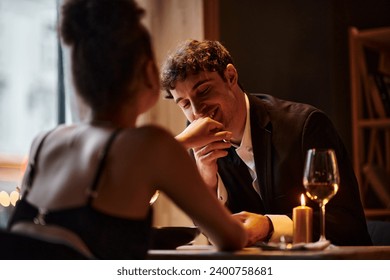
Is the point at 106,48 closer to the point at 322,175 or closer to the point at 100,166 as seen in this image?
the point at 100,166

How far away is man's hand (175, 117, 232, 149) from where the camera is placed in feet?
7.28

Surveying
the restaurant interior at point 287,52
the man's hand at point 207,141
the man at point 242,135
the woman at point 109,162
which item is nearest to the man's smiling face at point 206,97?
the man at point 242,135

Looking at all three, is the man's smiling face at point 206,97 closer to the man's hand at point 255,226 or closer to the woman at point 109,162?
the man's hand at point 255,226

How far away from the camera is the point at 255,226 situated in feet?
6.33

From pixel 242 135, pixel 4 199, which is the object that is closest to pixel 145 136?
pixel 242 135

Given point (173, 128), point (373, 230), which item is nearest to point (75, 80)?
point (373, 230)

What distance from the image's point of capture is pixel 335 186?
1803mm

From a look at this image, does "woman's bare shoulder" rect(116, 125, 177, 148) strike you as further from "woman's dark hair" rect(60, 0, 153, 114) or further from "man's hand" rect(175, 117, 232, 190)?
"man's hand" rect(175, 117, 232, 190)

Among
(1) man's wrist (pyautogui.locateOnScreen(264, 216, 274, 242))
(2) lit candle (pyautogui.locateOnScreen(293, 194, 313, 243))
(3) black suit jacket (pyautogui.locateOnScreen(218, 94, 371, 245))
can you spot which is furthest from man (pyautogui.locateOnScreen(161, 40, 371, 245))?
(2) lit candle (pyautogui.locateOnScreen(293, 194, 313, 243))

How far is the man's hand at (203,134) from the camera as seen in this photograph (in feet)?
7.28

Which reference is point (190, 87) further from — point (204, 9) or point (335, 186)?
point (204, 9)

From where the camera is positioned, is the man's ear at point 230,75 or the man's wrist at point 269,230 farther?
the man's ear at point 230,75

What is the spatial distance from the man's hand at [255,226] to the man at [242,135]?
0.30 metres

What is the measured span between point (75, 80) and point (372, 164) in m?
2.84
